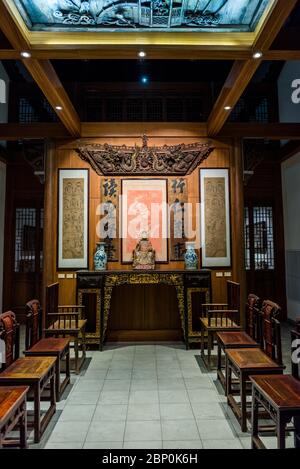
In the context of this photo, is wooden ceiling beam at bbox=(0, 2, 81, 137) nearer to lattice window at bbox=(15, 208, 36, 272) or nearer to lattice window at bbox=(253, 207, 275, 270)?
lattice window at bbox=(15, 208, 36, 272)

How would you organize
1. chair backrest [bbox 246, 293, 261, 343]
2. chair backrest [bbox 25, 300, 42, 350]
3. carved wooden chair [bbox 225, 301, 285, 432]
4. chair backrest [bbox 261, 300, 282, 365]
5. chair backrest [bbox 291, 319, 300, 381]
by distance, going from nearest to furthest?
chair backrest [bbox 291, 319, 300, 381] < carved wooden chair [bbox 225, 301, 285, 432] < chair backrest [bbox 261, 300, 282, 365] < chair backrest [bbox 25, 300, 42, 350] < chair backrest [bbox 246, 293, 261, 343]

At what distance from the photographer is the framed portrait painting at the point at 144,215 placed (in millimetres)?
5281

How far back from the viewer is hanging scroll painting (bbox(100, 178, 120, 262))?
5273mm

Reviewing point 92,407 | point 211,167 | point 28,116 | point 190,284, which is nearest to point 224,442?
point 92,407

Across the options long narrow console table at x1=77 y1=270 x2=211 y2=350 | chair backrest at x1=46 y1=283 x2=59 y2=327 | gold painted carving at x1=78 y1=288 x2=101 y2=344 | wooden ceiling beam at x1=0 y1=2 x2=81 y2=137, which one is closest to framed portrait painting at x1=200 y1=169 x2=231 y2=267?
long narrow console table at x1=77 y1=270 x2=211 y2=350

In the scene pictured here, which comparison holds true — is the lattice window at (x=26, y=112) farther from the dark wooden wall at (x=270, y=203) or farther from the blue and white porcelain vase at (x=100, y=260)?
the dark wooden wall at (x=270, y=203)

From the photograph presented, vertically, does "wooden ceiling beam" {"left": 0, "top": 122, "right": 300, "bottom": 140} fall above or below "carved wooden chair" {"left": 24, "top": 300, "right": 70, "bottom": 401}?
above

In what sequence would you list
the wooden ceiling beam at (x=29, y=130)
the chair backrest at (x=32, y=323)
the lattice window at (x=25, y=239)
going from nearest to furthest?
the chair backrest at (x=32, y=323) < the wooden ceiling beam at (x=29, y=130) < the lattice window at (x=25, y=239)

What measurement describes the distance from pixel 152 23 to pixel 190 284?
10.5 ft

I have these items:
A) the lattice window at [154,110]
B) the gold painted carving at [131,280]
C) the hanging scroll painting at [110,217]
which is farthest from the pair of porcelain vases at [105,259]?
the lattice window at [154,110]

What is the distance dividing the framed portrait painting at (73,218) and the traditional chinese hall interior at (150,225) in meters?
0.02

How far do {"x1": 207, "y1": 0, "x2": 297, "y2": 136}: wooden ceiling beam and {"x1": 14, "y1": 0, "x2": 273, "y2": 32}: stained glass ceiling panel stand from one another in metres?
0.14

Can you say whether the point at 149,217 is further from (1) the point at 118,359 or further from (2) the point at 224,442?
(2) the point at 224,442

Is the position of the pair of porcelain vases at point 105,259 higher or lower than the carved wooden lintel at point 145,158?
lower
